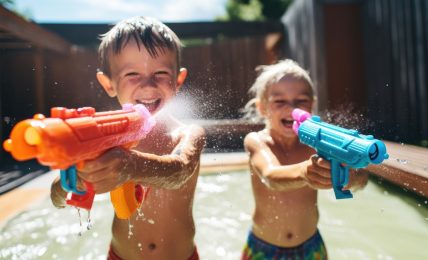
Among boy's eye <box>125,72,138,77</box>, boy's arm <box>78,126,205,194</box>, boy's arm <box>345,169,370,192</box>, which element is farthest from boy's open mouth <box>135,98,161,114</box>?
boy's arm <box>345,169,370,192</box>

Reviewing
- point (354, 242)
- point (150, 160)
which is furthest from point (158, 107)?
point (354, 242)

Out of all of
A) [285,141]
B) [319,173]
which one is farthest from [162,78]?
[285,141]

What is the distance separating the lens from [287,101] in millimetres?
2539

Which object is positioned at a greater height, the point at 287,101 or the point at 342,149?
the point at 287,101

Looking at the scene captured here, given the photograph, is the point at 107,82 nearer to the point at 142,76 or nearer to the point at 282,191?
the point at 142,76

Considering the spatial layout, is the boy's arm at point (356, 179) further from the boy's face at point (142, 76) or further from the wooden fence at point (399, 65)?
the wooden fence at point (399, 65)

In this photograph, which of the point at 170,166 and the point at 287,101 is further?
the point at 287,101

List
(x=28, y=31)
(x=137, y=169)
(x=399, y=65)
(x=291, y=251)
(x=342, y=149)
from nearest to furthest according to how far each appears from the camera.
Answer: (x=137, y=169) < (x=342, y=149) < (x=291, y=251) < (x=399, y=65) < (x=28, y=31)

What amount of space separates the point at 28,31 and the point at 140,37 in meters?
6.36

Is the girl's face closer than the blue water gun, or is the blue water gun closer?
the blue water gun

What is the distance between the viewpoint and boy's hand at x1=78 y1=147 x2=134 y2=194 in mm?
1126

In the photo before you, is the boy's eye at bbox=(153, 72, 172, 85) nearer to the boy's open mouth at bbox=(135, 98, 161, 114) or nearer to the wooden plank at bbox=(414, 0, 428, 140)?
the boy's open mouth at bbox=(135, 98, 161, 114)

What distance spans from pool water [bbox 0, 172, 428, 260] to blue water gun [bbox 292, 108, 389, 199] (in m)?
1.81

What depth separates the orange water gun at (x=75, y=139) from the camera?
938mm
